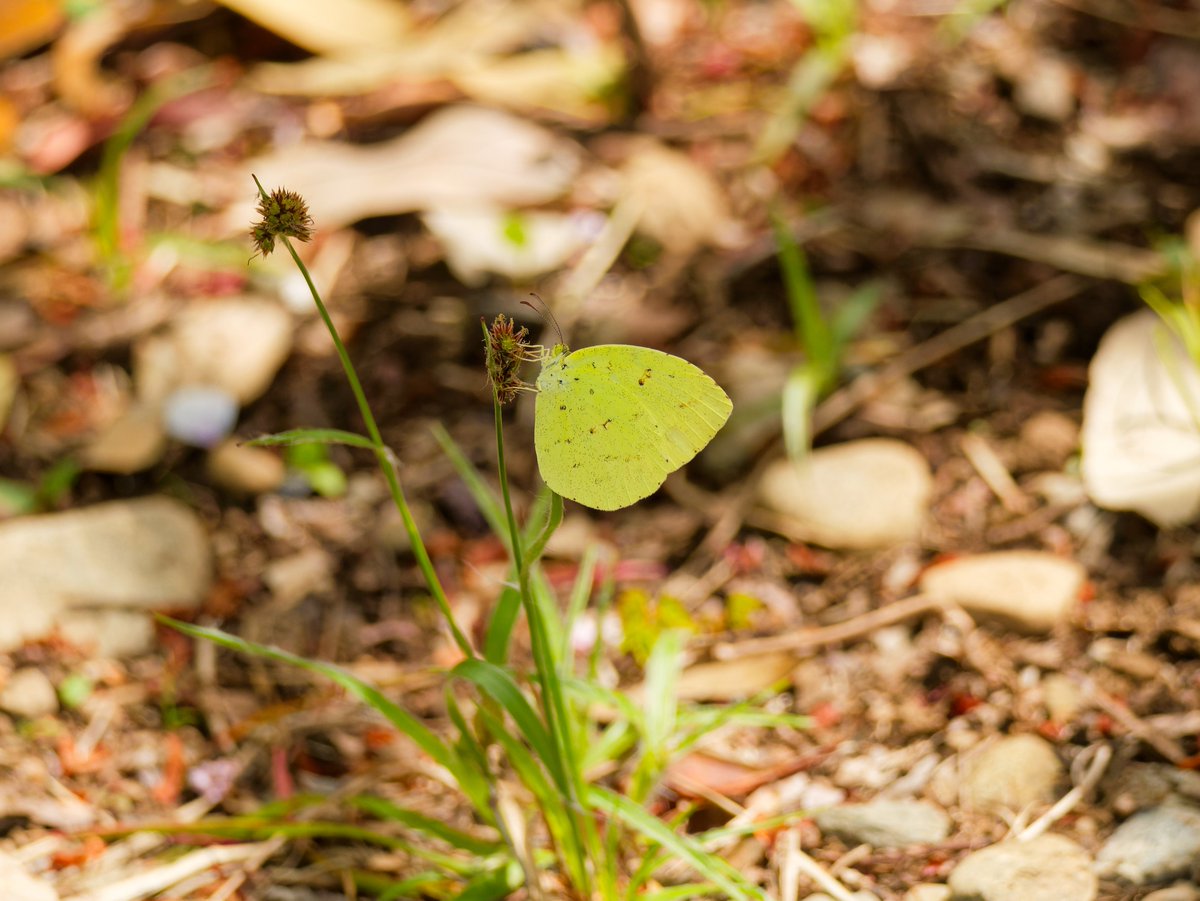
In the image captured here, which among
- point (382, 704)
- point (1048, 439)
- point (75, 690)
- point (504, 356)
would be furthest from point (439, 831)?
point (1048, 439)

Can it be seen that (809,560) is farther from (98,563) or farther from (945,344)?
(98,563)

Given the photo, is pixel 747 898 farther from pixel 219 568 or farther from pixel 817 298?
pixel 817 298

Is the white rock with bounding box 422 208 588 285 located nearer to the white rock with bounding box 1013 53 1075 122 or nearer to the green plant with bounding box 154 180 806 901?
the green plant with bounding box 154 180 806 901

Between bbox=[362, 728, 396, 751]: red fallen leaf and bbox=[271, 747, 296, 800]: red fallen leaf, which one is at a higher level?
bbox=[271, 747, 296, 800]: red fallen leaf

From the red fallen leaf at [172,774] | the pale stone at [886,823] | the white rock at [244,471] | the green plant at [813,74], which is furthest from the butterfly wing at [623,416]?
the green plant at [813,74]

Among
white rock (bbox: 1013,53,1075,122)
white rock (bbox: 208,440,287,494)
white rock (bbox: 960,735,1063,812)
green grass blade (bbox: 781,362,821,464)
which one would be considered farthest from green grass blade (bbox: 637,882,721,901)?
white rock (bbox: 1013,53,1075,122)

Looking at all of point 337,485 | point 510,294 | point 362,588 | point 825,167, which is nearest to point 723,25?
point 825,167

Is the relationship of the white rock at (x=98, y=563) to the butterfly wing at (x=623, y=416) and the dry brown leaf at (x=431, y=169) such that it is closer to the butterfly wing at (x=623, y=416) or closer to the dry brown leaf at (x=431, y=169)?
the dry brown leaf at (x=431, y=169)
